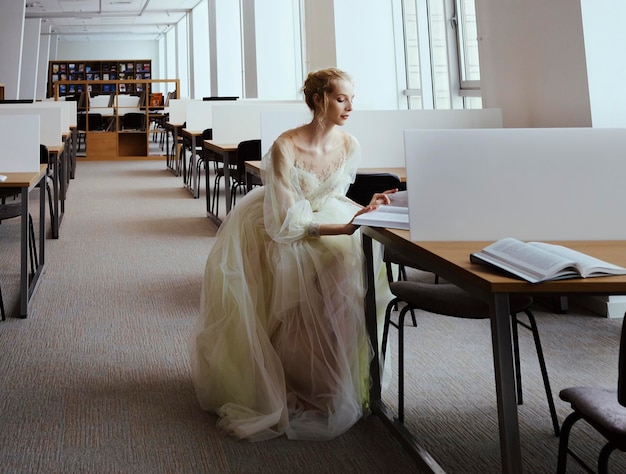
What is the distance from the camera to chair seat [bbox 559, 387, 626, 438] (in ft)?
4.25

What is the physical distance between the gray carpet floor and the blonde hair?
101 cm

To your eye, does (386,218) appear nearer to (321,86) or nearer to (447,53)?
(321,86)

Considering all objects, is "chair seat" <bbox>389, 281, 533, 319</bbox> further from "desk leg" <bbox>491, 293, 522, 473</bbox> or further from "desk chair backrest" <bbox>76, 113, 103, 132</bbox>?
"desk chair backrest" <bbox>76, 113, 103, 132</bbox>

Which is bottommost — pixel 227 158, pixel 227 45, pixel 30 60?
pixel 227 158

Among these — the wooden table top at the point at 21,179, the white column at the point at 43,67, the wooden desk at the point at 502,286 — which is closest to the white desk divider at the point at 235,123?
the wooden table top at the point at 21,179

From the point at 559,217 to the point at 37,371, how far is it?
1.99 metres

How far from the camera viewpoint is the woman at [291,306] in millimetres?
2189

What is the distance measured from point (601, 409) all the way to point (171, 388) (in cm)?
162

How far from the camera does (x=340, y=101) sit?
2.36 metres

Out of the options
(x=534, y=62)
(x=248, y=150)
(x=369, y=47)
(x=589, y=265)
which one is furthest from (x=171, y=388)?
(x=369, y=47)

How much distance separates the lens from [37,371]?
8.96 feet

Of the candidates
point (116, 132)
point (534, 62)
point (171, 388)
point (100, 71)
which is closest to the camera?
point (171, 388)

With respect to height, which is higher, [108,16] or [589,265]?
[108,16]

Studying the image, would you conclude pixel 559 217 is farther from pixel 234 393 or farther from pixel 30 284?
pixel 30 284
